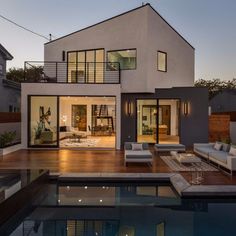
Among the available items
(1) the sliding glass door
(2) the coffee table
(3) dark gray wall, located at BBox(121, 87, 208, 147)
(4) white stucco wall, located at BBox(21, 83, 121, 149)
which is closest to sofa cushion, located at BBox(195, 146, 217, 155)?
(2) the coffee table

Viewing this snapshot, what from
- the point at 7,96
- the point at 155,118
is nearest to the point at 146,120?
the point at 155,118

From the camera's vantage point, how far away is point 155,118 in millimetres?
17266

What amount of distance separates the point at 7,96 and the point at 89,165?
11.3m

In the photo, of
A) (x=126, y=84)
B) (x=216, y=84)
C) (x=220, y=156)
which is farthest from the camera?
(x=216, y=84)

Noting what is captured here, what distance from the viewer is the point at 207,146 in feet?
43.5

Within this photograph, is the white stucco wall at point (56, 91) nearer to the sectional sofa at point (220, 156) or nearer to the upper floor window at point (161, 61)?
the upper floor window at point (161, 61)

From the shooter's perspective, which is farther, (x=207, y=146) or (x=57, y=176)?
(x=207, y=146)

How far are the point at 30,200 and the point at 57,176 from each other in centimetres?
180

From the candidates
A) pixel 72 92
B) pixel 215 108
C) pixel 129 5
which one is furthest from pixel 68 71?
pixel 215 108

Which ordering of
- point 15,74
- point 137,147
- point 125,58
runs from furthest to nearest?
1. point 15,74
2. point 125,58
3. point 137,147

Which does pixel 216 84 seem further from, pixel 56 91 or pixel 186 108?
pixel 56 91

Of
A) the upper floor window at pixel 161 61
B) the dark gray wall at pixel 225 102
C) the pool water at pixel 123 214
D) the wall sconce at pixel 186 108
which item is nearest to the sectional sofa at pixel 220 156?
the pool water at pixel 123 214

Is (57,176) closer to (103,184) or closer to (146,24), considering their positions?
(103,184)

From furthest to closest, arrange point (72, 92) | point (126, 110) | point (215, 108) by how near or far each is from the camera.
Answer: point (215, 108) < point (126, 110) < point (72, 92)
